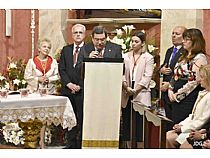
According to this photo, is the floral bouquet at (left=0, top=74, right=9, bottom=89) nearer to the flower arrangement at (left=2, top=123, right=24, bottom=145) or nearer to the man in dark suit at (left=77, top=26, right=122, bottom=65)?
the flower arrangement at (left=2, top=123, right=24, bottom=145)

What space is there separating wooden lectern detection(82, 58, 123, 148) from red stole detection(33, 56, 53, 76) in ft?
0.54

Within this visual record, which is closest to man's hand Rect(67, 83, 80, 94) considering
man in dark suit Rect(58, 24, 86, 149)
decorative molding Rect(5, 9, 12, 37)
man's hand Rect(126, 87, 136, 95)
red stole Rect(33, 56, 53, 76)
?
man in dark suit Rect(58, 24, 86, 149)

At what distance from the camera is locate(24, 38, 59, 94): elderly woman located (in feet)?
6.89

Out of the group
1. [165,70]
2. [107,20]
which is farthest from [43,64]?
[165,70]

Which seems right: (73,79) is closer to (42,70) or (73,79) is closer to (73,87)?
(73,87)

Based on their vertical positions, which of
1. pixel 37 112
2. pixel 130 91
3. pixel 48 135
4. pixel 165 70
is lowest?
pixel 48 135

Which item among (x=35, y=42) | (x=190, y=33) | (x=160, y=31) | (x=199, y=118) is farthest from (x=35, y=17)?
(x=199, y=118)

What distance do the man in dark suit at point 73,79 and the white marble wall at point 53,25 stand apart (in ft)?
0.17

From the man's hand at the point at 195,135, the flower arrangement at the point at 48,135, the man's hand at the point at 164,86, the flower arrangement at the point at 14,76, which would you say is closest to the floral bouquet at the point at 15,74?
the flower arrangement at the point at 14,76

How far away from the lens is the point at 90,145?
214cm

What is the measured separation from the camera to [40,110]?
83.2 inches

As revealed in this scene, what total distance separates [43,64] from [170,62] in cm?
58
